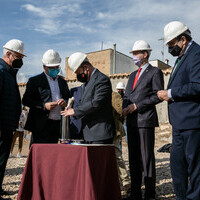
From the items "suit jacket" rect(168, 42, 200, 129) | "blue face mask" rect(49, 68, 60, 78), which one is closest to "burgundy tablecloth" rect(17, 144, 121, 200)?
"suit jacket" rect(168, 42, 200, 129)

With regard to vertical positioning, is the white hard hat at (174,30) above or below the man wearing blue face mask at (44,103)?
above

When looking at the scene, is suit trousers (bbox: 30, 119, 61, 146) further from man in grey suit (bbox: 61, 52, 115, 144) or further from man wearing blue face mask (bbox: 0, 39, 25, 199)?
man in grey suit (bbox: 61, 52, 115, 144)

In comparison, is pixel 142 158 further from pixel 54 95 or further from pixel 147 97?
pixel 54 95

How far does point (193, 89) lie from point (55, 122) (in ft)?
7.13

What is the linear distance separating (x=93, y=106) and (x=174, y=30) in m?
1.26

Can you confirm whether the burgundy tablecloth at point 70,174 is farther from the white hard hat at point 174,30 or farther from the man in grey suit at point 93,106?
the white hard hat at point 174,30

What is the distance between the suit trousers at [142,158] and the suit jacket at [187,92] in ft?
2.77

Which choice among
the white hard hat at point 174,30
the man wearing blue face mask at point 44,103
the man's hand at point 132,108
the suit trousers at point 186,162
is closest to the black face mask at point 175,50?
the white hard hat at point 174,30

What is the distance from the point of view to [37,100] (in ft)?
12.8

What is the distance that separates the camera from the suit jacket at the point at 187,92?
2521mm

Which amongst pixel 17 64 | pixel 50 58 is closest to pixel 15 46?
pixel 17 64

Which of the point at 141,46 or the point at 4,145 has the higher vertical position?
the point at 141,46

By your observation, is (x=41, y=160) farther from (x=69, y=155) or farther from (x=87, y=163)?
(x=87, y=163)

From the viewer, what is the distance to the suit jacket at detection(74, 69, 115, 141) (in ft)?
9.62
